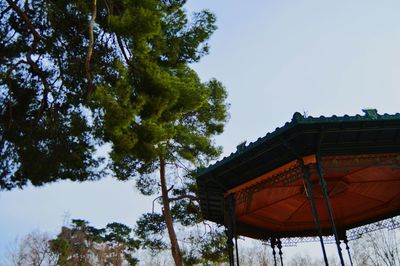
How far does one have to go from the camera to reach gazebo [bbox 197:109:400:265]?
729cm

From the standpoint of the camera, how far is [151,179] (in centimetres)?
1716

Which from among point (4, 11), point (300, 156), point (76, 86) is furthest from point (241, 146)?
point (4, 11)

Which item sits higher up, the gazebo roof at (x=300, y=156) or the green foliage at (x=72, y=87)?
the green foliage at (x=72, y=87)

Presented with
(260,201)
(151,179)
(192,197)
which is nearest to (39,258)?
(151,179)

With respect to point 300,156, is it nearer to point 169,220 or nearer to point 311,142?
point 311,142

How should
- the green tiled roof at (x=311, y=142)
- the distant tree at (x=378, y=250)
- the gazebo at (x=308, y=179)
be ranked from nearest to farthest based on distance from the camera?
the green tiled roof at (x=311, y=142) < the gazebo at (x=308, y=179) < the distant tree at (x=378, y=250)

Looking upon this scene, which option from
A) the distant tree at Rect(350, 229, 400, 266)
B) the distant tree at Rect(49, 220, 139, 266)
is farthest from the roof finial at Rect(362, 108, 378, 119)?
the distant tree at Rect(49, 220, 139, 266)

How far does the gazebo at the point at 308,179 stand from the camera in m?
7.29

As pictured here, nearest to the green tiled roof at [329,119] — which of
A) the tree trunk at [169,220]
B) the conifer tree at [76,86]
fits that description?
the conifer tree at [76,86]

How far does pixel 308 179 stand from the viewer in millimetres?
7398

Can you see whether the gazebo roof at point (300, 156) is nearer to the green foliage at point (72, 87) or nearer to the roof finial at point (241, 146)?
the roof finial at point (241, 146)

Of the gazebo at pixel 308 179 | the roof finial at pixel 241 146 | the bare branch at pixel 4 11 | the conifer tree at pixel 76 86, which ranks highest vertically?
the bare branch at pixel 4 11

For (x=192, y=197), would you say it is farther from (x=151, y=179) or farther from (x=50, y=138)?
(x=50, y=138)

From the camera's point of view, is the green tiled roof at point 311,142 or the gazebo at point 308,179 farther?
the gazebo at point 308,179
